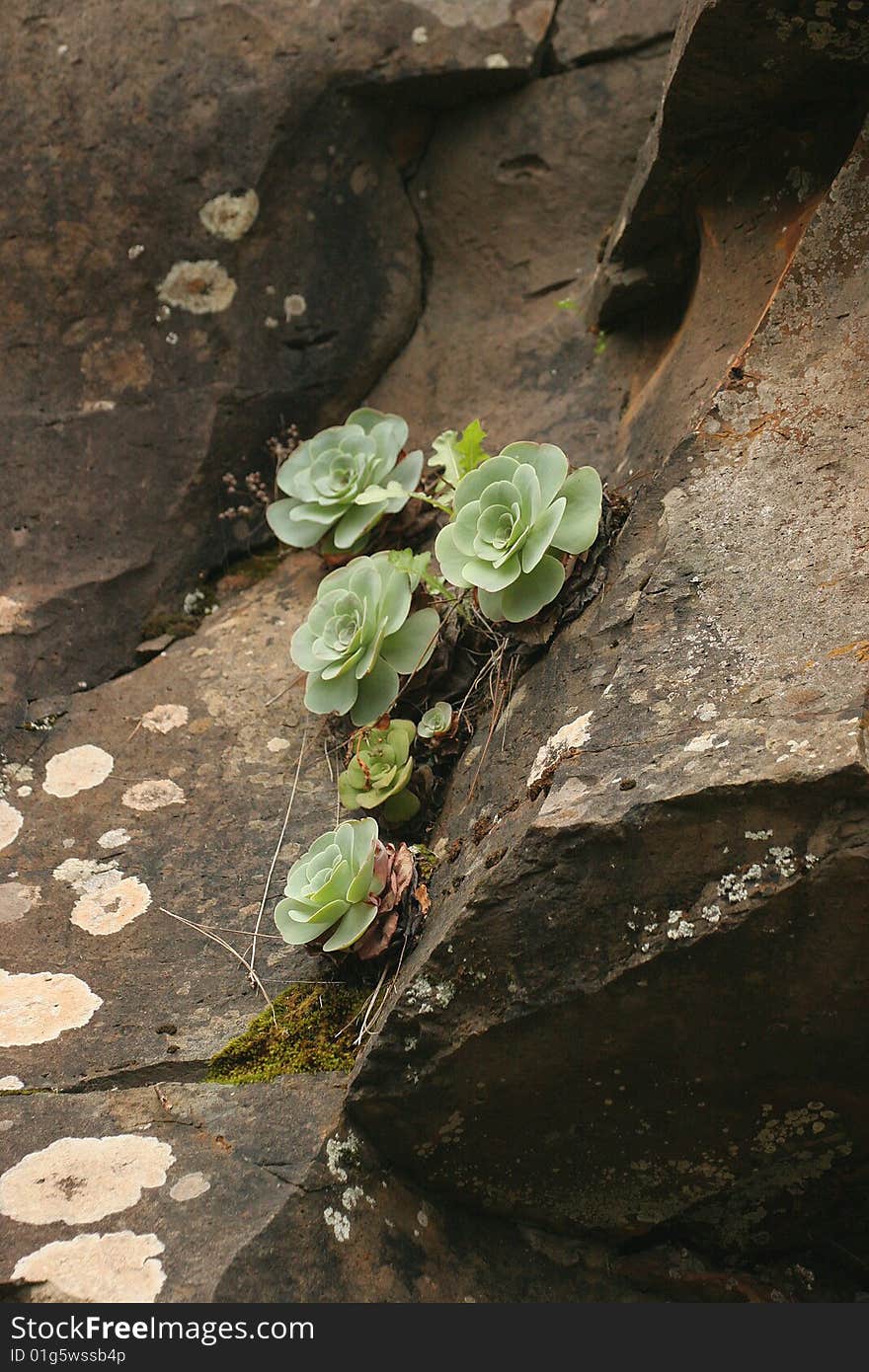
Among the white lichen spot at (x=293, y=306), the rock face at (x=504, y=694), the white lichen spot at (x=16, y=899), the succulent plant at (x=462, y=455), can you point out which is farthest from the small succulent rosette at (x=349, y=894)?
the white lichen spot at (x=293, y=306)

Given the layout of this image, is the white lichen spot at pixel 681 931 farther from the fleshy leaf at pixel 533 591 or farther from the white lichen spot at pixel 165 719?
the white lichen spot at pixel 165 719

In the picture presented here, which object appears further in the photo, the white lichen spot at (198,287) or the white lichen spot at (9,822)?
the white lichen spot at (198,287)

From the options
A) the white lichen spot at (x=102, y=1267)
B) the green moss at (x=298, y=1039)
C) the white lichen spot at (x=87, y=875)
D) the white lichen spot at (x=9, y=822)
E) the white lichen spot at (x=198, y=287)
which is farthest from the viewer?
the white lichen spot at (x=198, y=287)

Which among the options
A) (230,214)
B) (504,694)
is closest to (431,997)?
(504,694)

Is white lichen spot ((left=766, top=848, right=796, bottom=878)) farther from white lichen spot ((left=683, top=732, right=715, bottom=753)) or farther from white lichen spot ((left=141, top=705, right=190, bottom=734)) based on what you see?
white lichen spot ((left=141, top=705, right=190, bottom=734))

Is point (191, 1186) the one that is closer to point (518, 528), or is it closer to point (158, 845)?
point (158, 845)

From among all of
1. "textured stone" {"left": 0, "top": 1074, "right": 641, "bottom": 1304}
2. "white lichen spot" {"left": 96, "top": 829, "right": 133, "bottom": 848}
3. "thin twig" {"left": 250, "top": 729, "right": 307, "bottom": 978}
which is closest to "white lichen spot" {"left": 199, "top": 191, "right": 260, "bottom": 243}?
"thin twig" {"left": 250, "top": 729, "right": 307, "bottom": 978}
